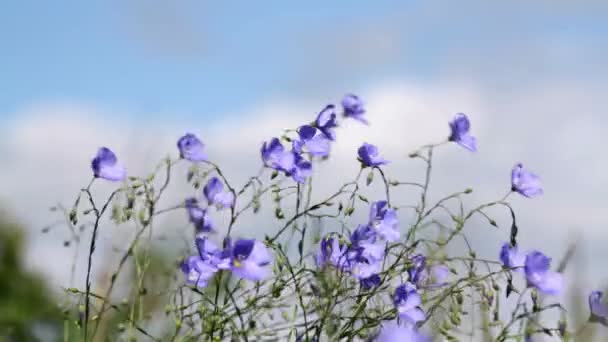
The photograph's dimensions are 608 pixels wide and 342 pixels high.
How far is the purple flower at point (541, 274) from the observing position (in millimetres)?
2500

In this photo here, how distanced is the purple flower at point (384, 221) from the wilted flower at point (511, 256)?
25 centimetres

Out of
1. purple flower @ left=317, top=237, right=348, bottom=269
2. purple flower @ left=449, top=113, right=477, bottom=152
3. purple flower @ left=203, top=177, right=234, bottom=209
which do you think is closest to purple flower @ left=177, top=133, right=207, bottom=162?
purple flower @ left=203, top=177, right=234, bottom=209

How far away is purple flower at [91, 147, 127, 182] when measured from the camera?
115 inches

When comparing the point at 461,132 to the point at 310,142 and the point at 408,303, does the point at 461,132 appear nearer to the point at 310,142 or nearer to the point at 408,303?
the point at 310,142

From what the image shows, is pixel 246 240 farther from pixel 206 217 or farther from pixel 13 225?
pixel 13 225

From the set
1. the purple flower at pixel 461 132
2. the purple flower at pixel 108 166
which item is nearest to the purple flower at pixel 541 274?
the purple flower at pixel 461 132

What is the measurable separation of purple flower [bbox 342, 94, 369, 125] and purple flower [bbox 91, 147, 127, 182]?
2.41 feet

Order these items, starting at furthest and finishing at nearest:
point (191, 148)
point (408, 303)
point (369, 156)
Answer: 1. point (191, 148)
2. point (369, 156)
3. point (408, 303)

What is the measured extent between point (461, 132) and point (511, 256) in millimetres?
555

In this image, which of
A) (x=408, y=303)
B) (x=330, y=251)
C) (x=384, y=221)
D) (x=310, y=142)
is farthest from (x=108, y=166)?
(x=408, y=303)

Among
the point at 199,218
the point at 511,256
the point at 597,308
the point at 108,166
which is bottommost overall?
the point at 597,308

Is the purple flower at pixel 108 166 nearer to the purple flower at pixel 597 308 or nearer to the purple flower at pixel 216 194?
the purple flower at pixel 216 194

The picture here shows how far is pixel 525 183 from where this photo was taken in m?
Result: 2.89

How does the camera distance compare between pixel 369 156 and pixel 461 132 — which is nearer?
pixel 369 156
